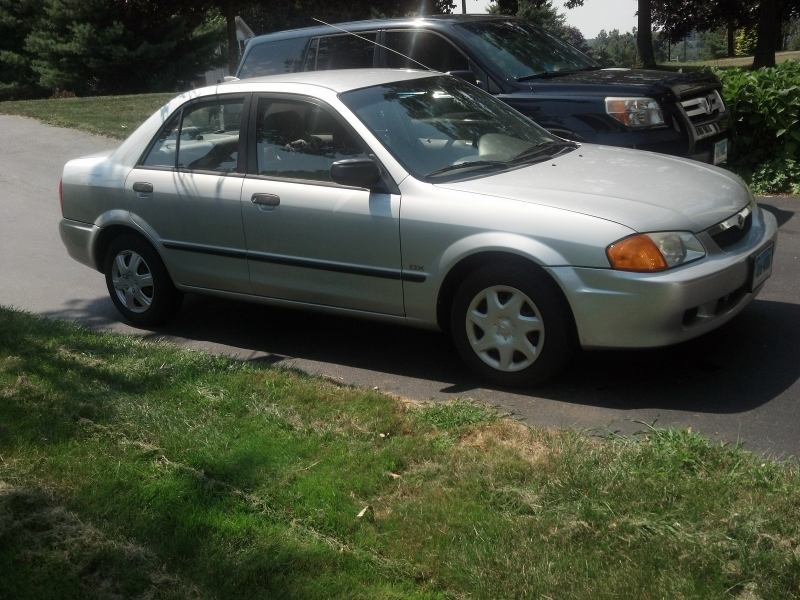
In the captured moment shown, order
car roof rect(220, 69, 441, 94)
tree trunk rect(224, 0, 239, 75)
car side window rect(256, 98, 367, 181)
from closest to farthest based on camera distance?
1. car side window rect(256, 98, 367, 181)
2. car roof rect(220, 69, 441, 94)
3. tree trunk rect(224, 0, 239, 75)

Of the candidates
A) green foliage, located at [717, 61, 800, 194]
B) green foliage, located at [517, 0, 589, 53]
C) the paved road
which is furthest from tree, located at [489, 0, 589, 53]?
the paved road

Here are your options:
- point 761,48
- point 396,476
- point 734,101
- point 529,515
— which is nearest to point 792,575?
point 529,515

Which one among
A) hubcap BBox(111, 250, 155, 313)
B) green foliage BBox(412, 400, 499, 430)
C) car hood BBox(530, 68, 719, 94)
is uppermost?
car hood BBox(530, 68, 719, 94)

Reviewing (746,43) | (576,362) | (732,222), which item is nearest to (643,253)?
(732,222)

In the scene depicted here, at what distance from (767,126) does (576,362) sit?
5415 mm

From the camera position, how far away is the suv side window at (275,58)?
9.59 meters

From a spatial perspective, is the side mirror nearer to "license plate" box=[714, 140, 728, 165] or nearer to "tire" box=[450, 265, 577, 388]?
"tire" box=[450, 265, 577, 388]

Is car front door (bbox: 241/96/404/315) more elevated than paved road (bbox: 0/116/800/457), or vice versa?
car front door (bbox: 241/96/404/315)

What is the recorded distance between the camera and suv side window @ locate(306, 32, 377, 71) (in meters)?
9.12

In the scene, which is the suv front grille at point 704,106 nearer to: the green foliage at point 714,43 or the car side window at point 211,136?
the car side window at point 211,136

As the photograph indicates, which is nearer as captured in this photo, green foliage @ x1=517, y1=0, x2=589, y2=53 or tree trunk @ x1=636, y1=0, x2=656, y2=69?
tree trunk @ x1=636, y1=0, x2=656, y2=69

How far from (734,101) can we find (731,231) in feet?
17.2

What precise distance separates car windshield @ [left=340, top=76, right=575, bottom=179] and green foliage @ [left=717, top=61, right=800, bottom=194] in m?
4.29

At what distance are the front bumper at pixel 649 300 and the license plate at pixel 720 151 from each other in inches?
150
